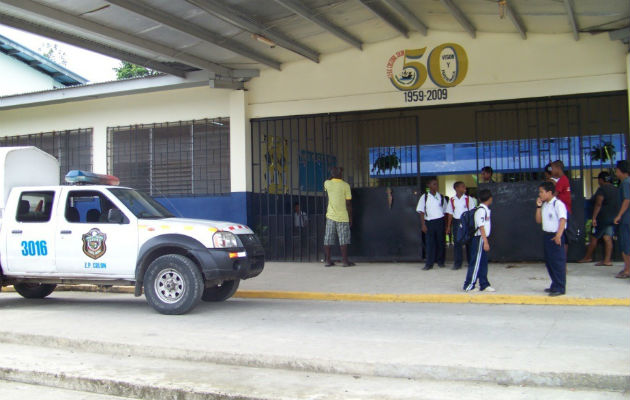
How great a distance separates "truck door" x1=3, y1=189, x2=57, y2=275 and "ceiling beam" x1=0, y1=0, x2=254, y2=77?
2.96 m

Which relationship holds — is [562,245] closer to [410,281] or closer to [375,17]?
[410,281]

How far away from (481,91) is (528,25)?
153cm

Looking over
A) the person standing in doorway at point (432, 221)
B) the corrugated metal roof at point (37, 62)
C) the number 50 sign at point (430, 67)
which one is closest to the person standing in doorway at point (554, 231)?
the person standing in doorway at point (432, 221)

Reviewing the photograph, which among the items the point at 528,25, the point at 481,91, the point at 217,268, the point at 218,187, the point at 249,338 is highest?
the point at 528,25

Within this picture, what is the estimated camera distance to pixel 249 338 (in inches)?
259

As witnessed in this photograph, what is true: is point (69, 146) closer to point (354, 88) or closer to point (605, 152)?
point (354, 88)

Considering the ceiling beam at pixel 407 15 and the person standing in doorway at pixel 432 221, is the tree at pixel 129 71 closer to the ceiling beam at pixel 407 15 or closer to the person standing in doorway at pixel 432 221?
the ceiling beam at pixel 407 15

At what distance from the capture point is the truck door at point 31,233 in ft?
27.7

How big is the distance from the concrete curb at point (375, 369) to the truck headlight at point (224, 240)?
1.98 meters

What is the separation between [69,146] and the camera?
53.3 feet

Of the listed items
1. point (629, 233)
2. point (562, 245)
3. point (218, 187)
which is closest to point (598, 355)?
point (562, 245)

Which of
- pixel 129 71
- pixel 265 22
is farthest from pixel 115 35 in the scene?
pixel 129 71

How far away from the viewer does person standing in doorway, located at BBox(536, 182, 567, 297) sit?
813 centimetres

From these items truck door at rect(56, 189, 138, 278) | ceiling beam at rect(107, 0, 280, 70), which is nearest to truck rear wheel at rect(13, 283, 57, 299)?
truck door at rect(56, 189, 138, 278)
